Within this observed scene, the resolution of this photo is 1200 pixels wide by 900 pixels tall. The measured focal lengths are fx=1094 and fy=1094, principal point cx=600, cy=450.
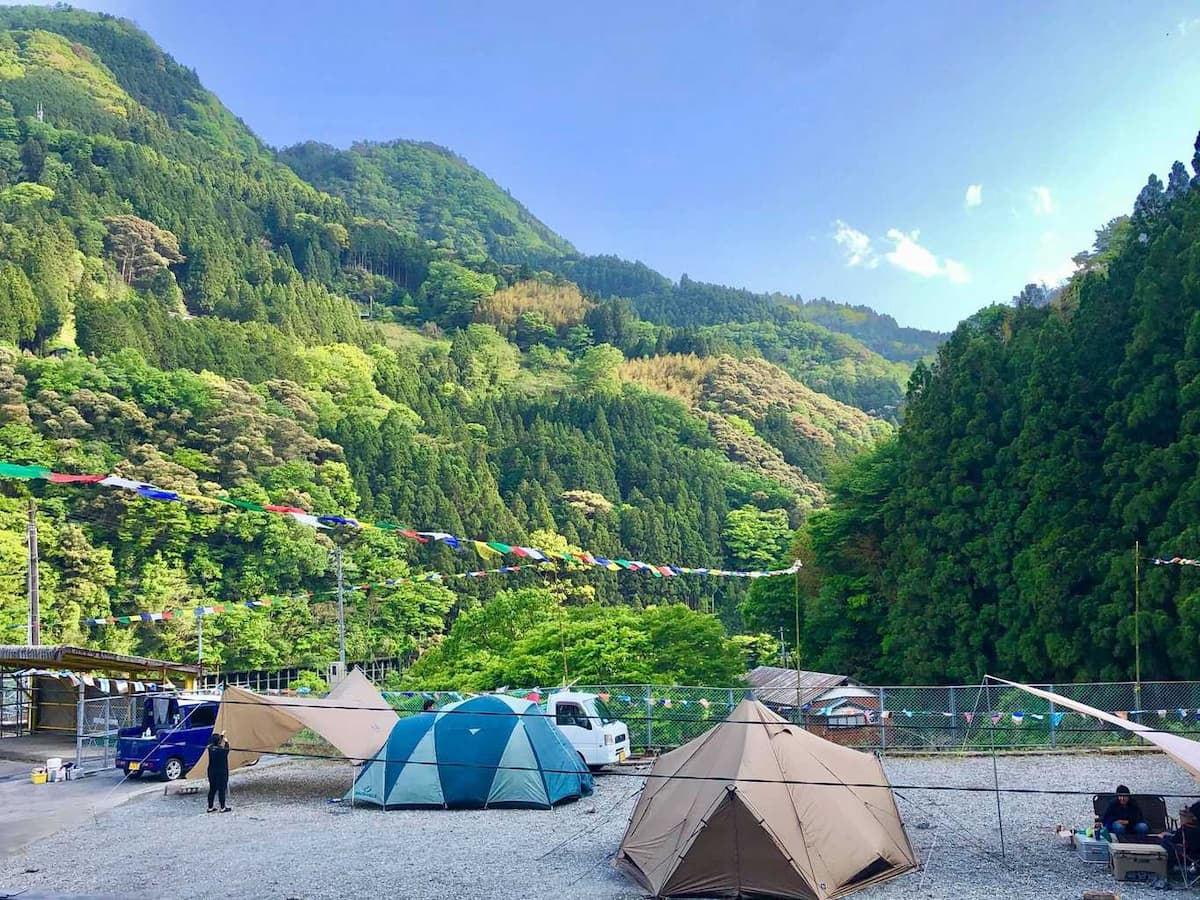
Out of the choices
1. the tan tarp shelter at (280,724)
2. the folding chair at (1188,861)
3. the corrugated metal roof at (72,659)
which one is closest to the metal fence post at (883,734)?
the folding chair at (1188,861)

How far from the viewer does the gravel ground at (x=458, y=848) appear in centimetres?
1191

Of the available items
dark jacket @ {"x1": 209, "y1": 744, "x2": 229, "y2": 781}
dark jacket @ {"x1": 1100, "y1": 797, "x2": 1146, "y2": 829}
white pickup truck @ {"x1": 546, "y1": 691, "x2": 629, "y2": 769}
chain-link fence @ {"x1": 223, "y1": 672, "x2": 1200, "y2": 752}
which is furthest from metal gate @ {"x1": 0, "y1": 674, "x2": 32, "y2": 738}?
dark jacket @ {"x1": 1100, "y1": 797, "x2": 1146, "y2": 829}

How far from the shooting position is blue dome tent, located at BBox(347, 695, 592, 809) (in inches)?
639

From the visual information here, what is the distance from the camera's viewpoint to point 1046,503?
88.6 feet

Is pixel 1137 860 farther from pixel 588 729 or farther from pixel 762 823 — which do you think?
pixel 588 729

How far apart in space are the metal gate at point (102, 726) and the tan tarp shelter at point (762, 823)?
481 inches

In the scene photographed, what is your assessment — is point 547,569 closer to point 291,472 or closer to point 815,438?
point 291,472

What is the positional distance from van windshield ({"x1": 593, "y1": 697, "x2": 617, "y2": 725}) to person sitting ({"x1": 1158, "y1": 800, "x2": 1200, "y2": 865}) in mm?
9892

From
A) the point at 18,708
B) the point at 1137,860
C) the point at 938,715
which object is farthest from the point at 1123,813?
the point at 18,708

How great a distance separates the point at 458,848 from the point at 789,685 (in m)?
15.4

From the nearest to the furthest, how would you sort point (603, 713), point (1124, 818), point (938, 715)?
1. point (1124, 818)
2. point (938, 715)
3. point (603, 713)

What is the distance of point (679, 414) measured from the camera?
97.9 m

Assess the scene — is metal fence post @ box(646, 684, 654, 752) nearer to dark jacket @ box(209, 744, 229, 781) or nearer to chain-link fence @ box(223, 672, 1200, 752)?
chain-link fence @ box(223, 672, 1200, 752)

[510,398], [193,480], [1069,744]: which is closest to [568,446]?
[510,398]
